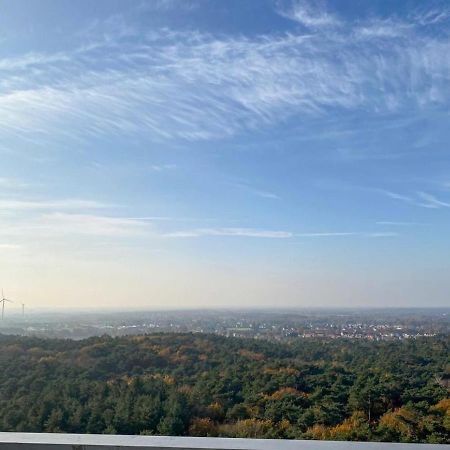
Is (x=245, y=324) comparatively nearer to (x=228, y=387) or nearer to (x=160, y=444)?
(x=228, y=387)

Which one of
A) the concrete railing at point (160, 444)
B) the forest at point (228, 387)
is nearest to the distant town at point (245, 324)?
the forest at point (228, 387)

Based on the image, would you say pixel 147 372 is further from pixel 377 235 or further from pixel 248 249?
pixel 377 235

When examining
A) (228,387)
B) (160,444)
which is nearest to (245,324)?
(228,387)

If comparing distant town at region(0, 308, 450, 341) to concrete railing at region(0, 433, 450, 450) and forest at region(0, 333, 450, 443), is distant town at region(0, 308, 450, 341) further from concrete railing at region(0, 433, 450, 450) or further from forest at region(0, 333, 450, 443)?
concrete railing at region(0, 433, 450, 450)

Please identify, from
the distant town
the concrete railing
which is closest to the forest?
the distant town

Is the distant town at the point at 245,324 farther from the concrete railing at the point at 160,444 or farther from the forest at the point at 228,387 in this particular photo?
the concrete railing at the point at 160,444

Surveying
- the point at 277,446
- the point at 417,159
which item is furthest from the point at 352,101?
the point at 277,446

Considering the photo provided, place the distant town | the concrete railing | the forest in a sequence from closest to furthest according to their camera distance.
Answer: the concrete railing → the forest → the distant town
